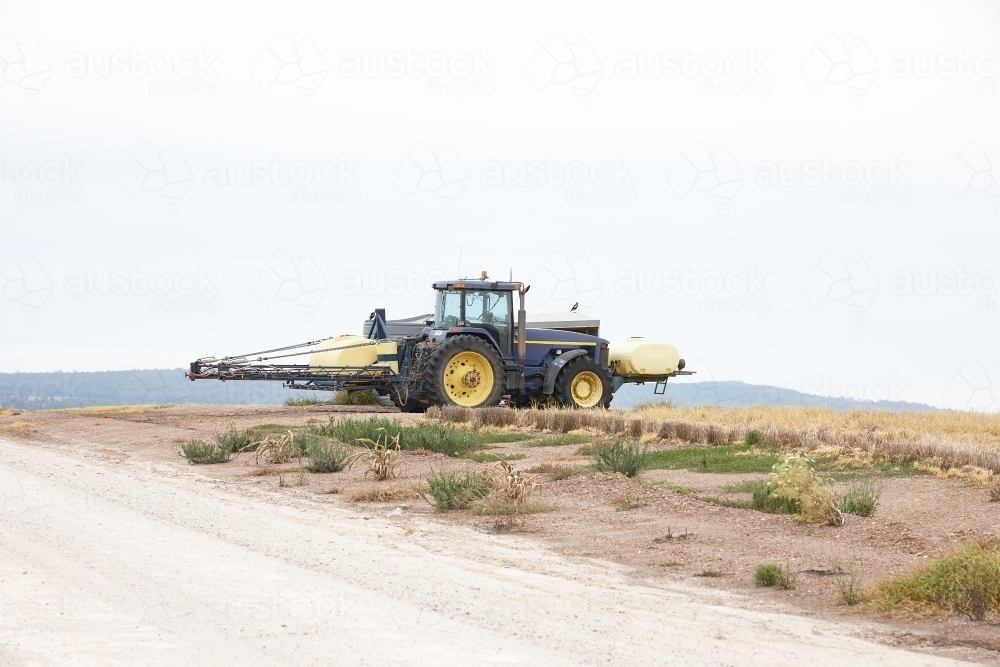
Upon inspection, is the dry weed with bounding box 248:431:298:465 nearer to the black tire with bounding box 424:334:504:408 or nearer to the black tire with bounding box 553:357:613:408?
the black tire with bounding box 424:334:504:408

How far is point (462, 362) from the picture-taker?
2577cm

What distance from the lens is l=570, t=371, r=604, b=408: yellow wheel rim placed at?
27469mm

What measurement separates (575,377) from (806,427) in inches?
347

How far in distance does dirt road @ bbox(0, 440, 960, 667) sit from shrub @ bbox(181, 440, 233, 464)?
232 inches

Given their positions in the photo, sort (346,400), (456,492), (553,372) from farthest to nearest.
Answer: (346,400) → (553,372) → (456,492)

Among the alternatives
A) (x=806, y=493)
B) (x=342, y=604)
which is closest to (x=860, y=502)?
(x=806, y=493)

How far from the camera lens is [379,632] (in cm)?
739

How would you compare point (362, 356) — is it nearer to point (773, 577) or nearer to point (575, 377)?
point (575, 377)

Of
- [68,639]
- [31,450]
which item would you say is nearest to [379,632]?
[68,639]

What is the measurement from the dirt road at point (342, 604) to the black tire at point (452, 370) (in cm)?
1270

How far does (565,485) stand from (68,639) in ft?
27.6

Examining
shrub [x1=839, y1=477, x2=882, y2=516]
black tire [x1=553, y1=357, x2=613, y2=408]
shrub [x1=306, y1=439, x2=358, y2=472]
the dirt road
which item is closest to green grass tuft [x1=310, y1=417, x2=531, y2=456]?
shrub [x1=306, y1=439, x2=358, y2=472]

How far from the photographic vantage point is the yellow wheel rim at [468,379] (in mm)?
25688

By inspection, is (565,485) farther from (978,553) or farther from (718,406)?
(718,406)
